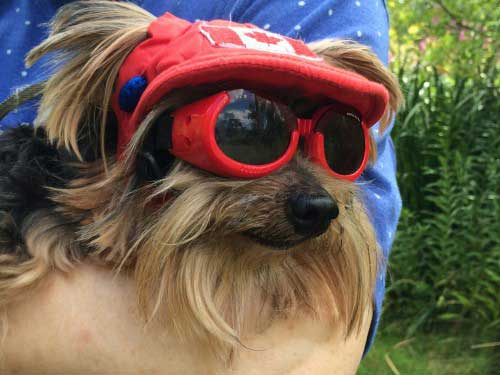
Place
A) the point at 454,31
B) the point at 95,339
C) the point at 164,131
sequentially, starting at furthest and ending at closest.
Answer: the point at 454,31 → the point at 95,339 → the point at 164,131

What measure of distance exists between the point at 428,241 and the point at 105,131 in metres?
2.96

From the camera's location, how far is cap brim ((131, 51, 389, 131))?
123cm

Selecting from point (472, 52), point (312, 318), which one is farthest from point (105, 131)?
point (472, 52)

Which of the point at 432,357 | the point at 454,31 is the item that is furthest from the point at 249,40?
the point at 454,31

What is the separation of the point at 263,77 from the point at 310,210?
285mm

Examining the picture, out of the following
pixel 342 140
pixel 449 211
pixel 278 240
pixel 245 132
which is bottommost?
pixel 449 211

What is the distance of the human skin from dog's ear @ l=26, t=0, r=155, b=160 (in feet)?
1.10

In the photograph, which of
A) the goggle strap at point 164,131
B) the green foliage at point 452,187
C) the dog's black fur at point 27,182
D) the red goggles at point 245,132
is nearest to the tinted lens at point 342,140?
the red goggles at point 245,132

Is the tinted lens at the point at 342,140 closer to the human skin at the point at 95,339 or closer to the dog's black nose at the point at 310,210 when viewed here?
the dog's black nose at the point at 310,210

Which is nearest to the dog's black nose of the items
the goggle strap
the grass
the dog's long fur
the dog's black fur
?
the dog's long fur

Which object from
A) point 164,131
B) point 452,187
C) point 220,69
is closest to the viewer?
point 220,69

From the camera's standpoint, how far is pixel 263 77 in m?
1.28

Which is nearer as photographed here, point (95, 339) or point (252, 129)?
point (252, 129)

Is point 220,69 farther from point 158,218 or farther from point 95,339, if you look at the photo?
point 95,339
